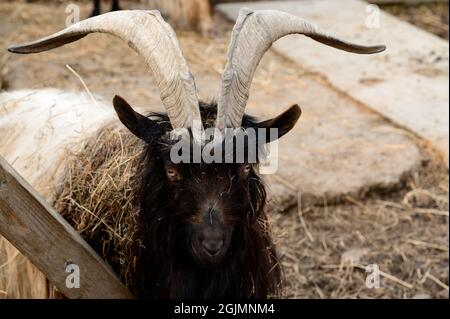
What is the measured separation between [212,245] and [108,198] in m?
0.75

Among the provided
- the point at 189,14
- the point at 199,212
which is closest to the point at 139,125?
the point at 199,212

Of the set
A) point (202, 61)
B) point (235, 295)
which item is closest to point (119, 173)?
point (235, 295)

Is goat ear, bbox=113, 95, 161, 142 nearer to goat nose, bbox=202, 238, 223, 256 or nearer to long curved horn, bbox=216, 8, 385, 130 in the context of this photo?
long curved horn, bbox=216, 8, 385, 130

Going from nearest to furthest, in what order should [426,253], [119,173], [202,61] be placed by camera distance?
[119,173]
[426,253]
[202,61]

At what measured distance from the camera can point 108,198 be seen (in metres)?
3.76

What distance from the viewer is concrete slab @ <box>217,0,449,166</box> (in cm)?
775

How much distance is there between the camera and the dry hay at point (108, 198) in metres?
3.66

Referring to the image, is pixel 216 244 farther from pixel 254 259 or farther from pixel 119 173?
pixel 119 173

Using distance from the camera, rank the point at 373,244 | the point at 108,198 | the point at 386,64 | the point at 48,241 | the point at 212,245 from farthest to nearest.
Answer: the point at 386,64 < the point at 373,244 < the point at 108,198 < the point at 48,241 < the point at 212,245

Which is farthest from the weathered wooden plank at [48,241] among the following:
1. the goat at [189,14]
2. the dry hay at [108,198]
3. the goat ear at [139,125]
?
the goat at [189,14]

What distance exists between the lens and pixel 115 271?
3766 millimetres

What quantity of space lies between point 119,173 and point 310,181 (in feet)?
9.10

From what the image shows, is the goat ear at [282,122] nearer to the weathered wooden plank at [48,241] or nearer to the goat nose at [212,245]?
the goat nose at [212,245]

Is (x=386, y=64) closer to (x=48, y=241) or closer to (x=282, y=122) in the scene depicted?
(x=282, y=122)
